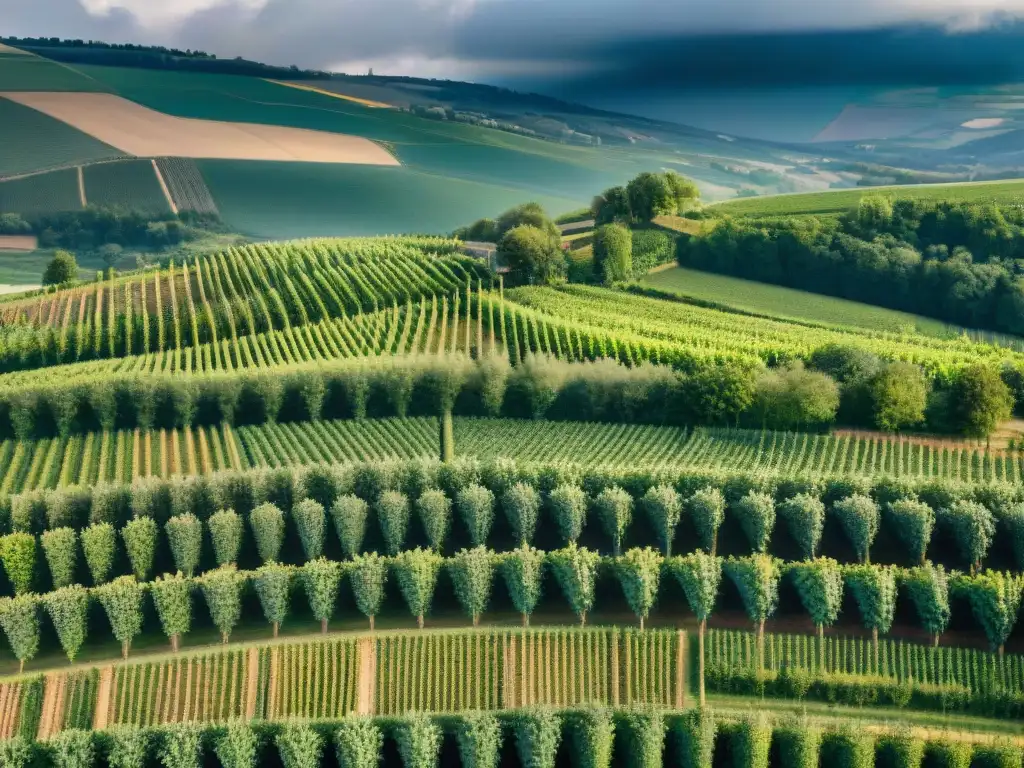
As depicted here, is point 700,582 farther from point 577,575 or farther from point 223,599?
point 223,599

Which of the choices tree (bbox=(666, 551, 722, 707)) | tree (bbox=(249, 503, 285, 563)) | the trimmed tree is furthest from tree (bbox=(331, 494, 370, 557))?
tree (bbox=(666, 551, 722, 707))

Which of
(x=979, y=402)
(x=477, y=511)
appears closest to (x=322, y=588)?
(x=477, y=511)

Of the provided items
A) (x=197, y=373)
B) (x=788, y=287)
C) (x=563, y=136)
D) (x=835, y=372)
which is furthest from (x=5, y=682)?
(x=563, y=136)

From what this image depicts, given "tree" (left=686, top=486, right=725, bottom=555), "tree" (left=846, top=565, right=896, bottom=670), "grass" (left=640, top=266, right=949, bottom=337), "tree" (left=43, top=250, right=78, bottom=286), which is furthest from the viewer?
"tree" (left=43, top=250, right=78, bottom=286)

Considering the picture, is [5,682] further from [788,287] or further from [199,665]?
[788,287]

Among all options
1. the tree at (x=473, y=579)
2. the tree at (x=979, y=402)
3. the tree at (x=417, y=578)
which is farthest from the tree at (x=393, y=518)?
the tree at (x=979, y=402)

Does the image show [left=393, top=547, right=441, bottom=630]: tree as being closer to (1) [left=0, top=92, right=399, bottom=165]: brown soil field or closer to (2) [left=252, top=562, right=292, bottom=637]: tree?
(2) [left=252, top=562, right=292, bottom=637]: tree
